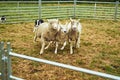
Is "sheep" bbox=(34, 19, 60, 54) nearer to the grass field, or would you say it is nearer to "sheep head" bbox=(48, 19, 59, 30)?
"sheep head" bbox=(48, 19, 59, 30)

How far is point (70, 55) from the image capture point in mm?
7320

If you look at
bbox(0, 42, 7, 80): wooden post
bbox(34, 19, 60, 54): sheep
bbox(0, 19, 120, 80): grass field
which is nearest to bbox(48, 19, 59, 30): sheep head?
bbox(34, 19, 60, 54): sheep

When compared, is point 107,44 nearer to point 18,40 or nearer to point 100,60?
point 100,60

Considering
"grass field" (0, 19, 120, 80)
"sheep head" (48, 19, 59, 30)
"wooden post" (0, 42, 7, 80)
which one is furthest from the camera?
"sheep head" (48, 19, 59, 30)

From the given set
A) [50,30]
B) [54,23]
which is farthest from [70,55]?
[54,23]

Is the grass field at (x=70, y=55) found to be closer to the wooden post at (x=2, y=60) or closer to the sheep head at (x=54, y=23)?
the sheep head at (x=54, y=23)

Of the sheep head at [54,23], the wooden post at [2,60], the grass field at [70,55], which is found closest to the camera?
the wooden post at [2,60]

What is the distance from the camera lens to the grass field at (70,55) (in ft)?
18.7

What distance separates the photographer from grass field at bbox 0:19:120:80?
5.71m

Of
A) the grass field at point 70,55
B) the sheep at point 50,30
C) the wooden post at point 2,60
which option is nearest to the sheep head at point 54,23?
the sheep at point 50,30

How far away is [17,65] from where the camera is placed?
6.22 meters

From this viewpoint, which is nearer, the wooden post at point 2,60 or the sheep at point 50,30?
the wooden post at point 2,60

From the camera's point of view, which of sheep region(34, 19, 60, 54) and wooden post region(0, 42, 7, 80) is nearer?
wooden post region(0, 42, 7, 80)

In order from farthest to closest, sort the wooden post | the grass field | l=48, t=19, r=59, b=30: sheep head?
l=48, t=19, r=59, b=30: sheep head
the grass field
the wooden post
